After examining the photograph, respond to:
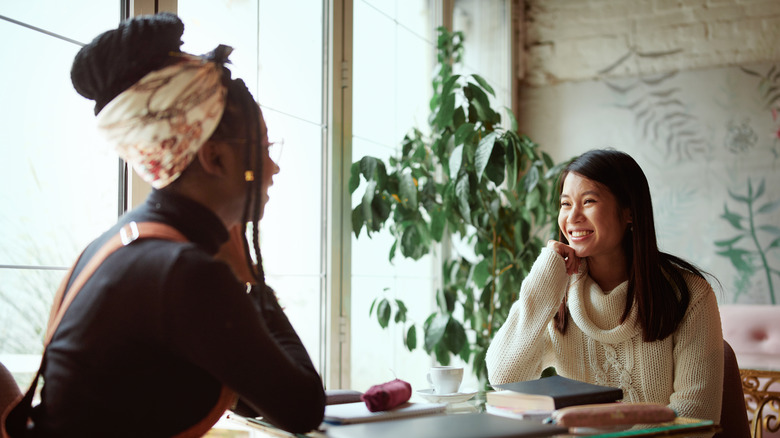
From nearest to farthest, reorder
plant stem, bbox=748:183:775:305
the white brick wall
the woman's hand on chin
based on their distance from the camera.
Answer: the woman's hand on chin < plant stem, bbox=748:183:775:305 < the white brick wall

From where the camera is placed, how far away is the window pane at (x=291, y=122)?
2246 millimetres

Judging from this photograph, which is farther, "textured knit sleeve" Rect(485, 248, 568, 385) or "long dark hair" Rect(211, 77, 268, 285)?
"textured knit sleeve" Rect(485, 248, 568, 385)

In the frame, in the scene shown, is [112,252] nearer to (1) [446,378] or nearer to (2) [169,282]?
(2) [169,282]

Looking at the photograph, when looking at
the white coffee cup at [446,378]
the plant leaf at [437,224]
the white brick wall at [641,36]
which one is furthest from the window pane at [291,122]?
the white brick wall at [641,36]

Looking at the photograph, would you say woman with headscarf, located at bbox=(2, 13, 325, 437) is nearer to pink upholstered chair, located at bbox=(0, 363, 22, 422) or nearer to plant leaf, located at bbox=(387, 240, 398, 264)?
pink upholstered chair, located at bbox=(0, 363, 22, 422)

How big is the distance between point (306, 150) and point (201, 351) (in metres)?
1.74

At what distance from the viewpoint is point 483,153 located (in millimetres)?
2557

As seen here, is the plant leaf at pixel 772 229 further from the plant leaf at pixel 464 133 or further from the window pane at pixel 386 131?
the plant leaf at pixel 464 133

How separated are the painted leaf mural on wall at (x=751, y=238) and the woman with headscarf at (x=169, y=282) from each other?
11.4 feet

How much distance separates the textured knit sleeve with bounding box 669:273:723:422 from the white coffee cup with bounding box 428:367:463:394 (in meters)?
0.51

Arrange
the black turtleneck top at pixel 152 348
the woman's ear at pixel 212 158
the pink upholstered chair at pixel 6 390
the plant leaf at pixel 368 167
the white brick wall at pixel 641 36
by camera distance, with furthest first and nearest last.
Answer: the white brick wall at pixel 641 36
the plant leaf at pixel 368 167
the pink upholstered chair at pixel 6 390
the woman's ear at pixel 212 158
the black turtleneck top at pixel 152 348

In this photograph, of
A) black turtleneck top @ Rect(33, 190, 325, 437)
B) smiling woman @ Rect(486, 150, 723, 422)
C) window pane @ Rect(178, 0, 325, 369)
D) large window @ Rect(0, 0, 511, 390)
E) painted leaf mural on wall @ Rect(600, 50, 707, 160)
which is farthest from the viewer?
painted leaf mural on wall @ Rect(600, 50, 707, 160)

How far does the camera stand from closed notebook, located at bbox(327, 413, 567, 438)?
92 centimetres

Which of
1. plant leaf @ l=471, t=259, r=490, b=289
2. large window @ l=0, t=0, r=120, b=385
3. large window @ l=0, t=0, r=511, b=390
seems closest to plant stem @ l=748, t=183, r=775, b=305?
large window @ l=0, t=0, r=511, b=390
